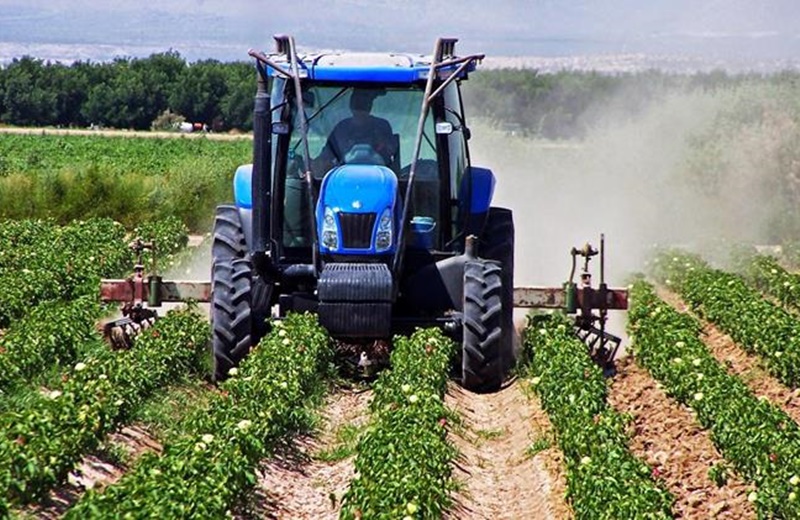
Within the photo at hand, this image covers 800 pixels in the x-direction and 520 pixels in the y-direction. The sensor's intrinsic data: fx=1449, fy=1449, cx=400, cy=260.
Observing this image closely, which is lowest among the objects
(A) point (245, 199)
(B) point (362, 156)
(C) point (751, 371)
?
(C) point (751, 371)

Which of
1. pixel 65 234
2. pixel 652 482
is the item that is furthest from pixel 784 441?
pixel 65 234

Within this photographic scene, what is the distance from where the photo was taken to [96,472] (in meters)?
9.02

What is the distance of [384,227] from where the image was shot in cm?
1154

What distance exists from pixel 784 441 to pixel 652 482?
1.10m

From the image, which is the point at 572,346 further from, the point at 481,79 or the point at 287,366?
the point at 481,79

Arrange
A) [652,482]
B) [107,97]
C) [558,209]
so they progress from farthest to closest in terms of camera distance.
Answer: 1. [107,97]
2. [558,209]
3. [652,482]

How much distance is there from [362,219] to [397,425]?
2614mm

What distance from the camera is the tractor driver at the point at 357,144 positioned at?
471 inches

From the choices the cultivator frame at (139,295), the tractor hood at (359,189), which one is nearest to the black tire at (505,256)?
the tractor hood at (359,189)

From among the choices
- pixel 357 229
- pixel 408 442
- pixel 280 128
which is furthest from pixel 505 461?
pixel 280 128

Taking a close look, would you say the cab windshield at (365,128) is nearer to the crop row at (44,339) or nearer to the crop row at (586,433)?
the crop row at (586,433)

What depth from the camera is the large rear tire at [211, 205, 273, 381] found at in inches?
455

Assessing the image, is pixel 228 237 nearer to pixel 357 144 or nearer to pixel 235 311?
pixel 235 311

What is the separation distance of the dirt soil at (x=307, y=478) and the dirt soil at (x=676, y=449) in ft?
6.76
